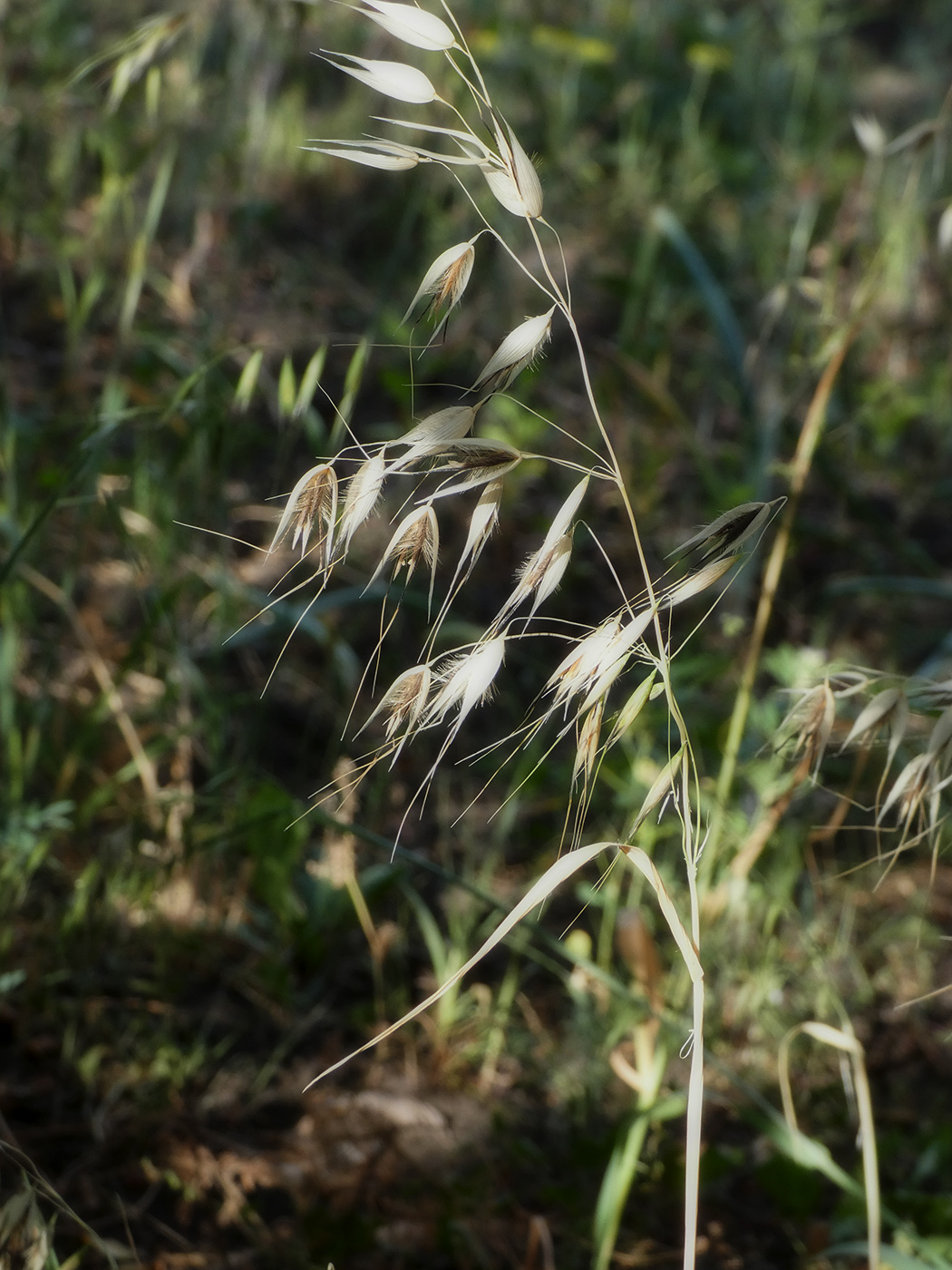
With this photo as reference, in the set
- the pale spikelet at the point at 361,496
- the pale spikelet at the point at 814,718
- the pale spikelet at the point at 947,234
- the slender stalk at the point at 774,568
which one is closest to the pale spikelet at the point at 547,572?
the pale spikelet at the point at 361,496

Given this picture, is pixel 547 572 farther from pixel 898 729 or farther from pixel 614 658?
pixel 898 729

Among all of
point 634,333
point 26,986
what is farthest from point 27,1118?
point 634,333

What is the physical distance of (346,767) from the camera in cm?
140

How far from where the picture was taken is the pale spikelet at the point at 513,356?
0.69 metres

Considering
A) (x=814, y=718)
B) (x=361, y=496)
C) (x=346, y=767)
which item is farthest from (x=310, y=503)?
(x=346, y=767)

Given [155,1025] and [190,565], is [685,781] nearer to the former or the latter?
[155,1025]

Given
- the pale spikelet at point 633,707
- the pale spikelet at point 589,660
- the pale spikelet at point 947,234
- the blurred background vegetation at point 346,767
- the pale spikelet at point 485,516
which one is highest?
the pale spikelet at point 947,234

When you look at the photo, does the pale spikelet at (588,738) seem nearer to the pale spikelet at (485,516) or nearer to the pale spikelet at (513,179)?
the pale spikelet at (485,516)

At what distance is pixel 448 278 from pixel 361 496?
0.16 m

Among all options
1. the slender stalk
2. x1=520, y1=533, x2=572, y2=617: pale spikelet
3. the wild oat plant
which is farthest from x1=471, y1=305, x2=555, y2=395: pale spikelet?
the slender stalk

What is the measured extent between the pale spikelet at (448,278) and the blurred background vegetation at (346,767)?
0.29 feet

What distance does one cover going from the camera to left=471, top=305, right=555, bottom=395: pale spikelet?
695 millimetres

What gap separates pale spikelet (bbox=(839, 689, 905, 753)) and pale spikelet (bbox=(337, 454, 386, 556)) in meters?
0.41

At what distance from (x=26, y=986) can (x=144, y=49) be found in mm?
1093
